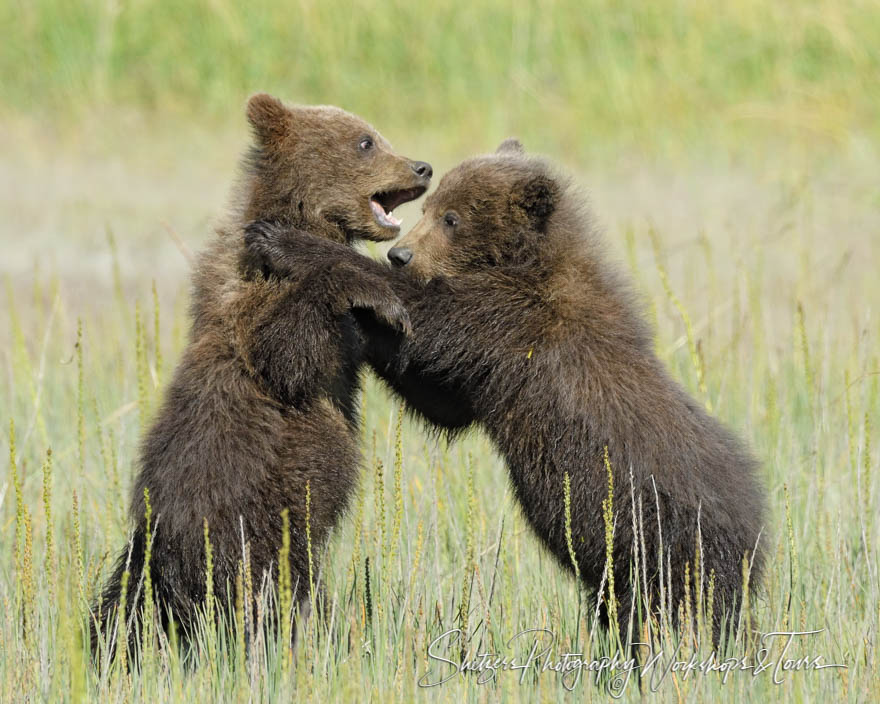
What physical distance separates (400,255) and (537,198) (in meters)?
0.56

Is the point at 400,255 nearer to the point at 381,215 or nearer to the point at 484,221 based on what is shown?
the point at 484,221

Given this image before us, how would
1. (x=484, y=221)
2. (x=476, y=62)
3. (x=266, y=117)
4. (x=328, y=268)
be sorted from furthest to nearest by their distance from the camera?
(x=476, y=62), (x=266, y=117), (x=484, y=221), (x=328, y=268)

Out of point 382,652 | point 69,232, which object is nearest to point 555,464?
point 382,652

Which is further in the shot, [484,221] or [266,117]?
[266,117]

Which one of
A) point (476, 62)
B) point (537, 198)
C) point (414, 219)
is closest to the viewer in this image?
point (537, 198)

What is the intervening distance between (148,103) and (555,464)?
34.9 ft

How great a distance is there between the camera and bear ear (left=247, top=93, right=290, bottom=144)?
5.17 m

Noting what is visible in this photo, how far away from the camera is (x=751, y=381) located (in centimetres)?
683

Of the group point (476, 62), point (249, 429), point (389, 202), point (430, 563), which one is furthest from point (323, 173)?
point (476, 62)

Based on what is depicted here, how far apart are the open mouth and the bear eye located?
1.09ft

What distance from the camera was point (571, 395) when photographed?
461 centimetres

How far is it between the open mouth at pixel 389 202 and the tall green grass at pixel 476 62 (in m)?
8.04

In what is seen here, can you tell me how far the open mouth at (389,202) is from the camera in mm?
5414

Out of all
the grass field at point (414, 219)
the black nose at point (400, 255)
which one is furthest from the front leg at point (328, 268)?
the grass field at point (414, 219)
